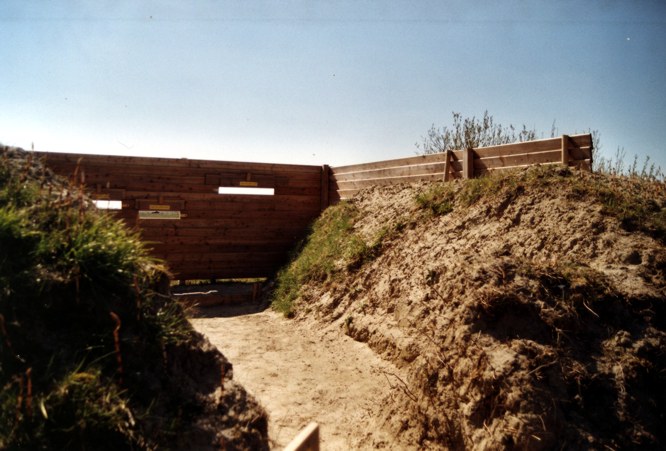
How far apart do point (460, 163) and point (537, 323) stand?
5503 mm

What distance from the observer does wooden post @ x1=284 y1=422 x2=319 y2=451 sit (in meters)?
2.12

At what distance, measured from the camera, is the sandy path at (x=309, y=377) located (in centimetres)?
497

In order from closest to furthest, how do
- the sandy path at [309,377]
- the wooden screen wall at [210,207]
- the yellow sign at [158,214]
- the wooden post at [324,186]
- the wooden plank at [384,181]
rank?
the sandy path at [309,377]
the wooden plank at [384,181]
the wooden screen wall at [210,207]
the yellow sign at [158,214]
the wooden post at [324,186]

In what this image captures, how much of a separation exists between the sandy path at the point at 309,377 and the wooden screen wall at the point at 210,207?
325 centimetres

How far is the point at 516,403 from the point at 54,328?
3.42 metres

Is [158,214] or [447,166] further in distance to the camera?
[158,214]

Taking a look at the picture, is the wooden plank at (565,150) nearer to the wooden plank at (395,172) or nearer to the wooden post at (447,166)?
the wooden post at (447,166)

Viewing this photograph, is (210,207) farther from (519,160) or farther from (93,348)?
(93,348)

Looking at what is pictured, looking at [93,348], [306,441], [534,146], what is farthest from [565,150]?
[93,348]

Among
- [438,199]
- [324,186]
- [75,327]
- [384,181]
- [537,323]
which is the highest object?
[384,181]

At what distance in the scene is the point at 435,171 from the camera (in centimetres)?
991

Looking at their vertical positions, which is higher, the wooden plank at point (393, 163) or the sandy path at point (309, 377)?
the wooden plank at point (393, 163)

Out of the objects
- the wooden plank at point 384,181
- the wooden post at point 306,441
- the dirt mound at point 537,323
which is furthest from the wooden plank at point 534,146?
the wooden post at point 306,441

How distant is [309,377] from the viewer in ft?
21.0
